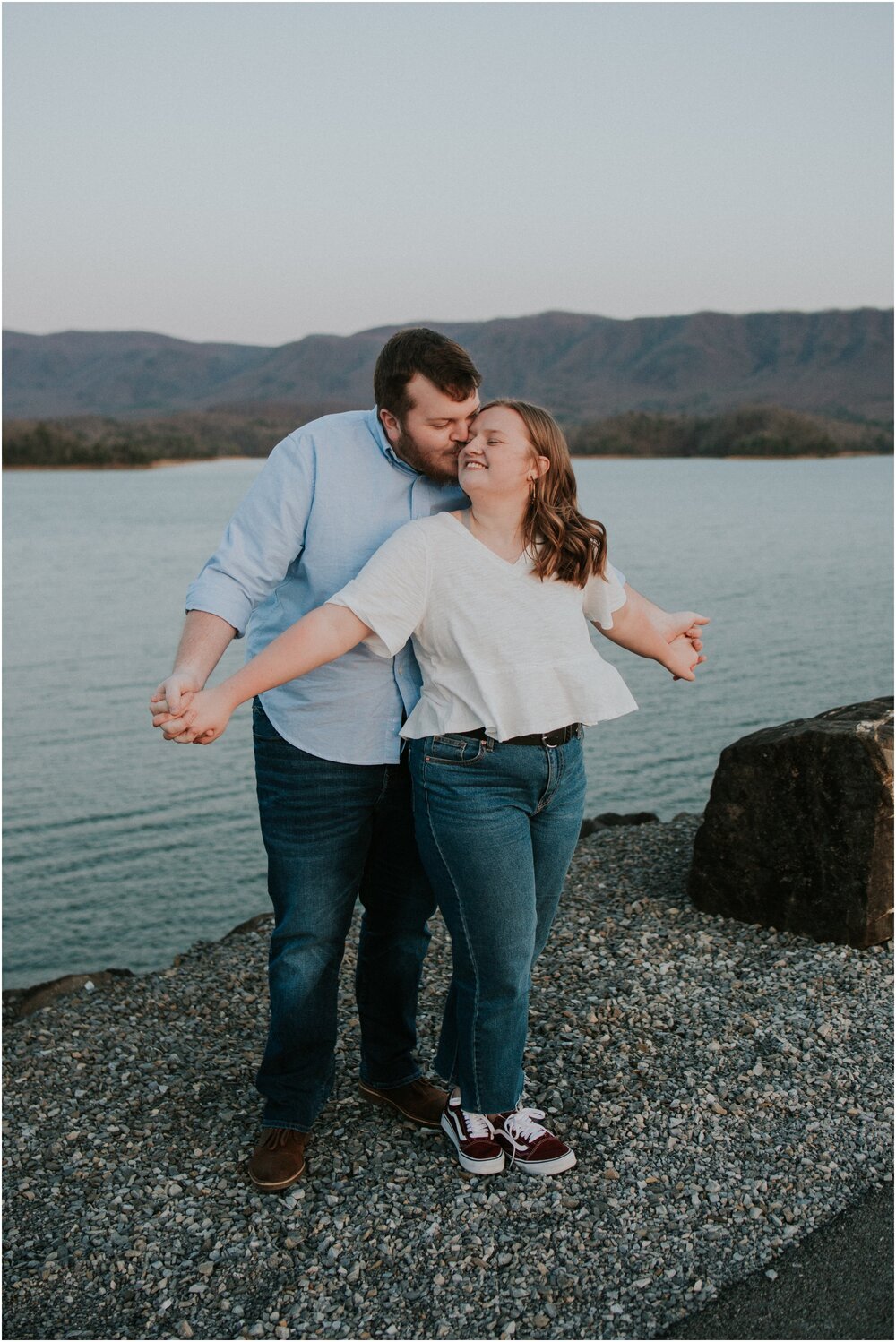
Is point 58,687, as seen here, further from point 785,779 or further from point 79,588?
point 785,779

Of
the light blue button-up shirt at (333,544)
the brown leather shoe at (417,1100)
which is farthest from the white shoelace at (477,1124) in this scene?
the light blue button-up shirt at (333,544)

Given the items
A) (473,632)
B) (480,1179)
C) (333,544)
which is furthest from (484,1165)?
(333,544)

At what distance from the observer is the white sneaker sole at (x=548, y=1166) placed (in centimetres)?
351

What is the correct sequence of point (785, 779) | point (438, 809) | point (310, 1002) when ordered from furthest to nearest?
point (785, 779), point (310, 1002), point (438, 809)

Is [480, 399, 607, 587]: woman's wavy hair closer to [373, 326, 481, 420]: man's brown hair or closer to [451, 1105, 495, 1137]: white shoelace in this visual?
[373, 326, 481, 420]: man's brown hair

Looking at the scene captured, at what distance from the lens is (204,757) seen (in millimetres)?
14164

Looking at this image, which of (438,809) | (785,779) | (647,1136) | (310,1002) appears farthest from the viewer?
(785,779)

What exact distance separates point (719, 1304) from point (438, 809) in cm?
150

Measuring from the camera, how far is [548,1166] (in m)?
3.51

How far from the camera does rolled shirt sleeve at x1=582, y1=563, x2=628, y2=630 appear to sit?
3.44 m

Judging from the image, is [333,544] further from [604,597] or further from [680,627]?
[680,627]

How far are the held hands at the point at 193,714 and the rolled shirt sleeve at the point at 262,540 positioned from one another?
0.92ft

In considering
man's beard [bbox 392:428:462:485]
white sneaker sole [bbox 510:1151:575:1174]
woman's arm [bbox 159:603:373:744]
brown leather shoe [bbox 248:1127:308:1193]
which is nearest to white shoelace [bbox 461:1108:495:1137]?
white sneaker sole [bbox 510:1151:575:1174]

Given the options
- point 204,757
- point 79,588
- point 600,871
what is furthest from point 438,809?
point 79,588
